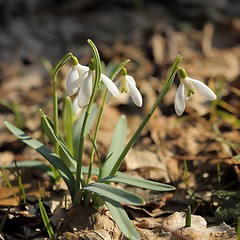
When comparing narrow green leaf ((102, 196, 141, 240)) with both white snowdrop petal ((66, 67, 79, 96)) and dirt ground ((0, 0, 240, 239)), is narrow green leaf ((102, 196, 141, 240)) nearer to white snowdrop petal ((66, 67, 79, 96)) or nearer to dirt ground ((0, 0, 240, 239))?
dirt ground ((0, 0, 240, 239))

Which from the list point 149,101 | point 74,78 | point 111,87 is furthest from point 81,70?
point 149,101

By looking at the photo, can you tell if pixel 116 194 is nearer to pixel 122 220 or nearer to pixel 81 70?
pixel 122 220

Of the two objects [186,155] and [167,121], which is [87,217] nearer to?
[186,155]

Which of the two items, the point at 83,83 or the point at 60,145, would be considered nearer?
the point at 83,83

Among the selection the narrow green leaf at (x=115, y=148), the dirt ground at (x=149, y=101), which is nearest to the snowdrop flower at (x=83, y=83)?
the narrow green leaf at (x=115, y=148)

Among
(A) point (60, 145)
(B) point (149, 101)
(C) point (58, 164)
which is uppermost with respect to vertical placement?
(A) point (60, 145)

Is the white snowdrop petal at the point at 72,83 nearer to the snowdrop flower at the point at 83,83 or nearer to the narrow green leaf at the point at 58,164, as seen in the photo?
the snowdrop flower at the point at 83,83

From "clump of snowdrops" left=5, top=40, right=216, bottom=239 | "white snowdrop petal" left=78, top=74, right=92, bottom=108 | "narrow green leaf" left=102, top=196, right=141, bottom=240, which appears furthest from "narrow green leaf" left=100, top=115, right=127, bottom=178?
"white snowdrop petal" left=78, top=74, right=92, bottom=108
